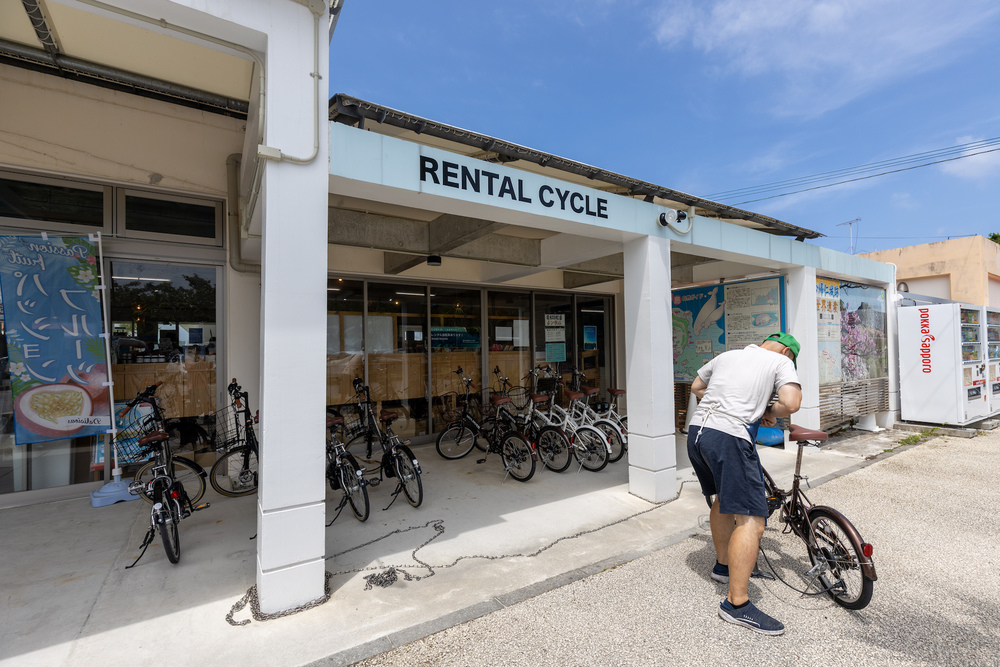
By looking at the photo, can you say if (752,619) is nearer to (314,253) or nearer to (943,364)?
(314,253)

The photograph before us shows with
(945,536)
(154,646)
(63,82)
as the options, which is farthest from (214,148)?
(945,536)

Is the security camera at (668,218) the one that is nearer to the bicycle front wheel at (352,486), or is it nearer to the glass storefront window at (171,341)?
the bicycle front wheel at (352,486)

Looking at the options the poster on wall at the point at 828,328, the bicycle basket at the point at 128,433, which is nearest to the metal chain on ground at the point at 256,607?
the bicycle basket at the point at 128,433

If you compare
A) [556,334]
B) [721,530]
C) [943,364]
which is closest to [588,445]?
[721,530]

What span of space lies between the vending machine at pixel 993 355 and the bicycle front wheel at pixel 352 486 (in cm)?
1027

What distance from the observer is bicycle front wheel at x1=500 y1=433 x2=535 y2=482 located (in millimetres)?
4719

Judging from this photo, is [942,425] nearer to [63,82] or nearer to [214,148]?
[214,148]

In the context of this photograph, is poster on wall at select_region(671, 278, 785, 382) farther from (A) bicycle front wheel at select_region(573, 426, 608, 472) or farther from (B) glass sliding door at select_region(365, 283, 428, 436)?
(B) glass sliding door at select_region(365, 283, 428, 436)

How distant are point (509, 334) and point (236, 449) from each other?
14.0ft

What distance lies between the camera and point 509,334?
7488 mm

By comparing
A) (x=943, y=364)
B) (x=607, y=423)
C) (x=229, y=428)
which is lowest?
(x=607, y=423)

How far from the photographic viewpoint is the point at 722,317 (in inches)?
257

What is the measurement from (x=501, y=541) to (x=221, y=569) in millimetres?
1918

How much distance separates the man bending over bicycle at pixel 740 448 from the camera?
2.33 meters
